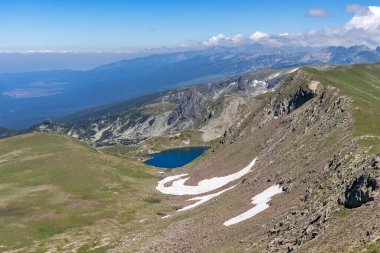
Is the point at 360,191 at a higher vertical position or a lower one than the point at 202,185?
higher

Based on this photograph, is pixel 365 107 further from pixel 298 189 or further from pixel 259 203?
pixel 259 203

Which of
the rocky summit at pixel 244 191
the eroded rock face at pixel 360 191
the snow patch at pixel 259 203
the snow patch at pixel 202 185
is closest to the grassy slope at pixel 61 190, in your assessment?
the rocky summit at pixel 244 191

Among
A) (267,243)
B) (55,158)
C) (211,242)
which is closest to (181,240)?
(211,242)

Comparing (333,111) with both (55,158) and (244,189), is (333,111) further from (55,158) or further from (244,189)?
(55,158)

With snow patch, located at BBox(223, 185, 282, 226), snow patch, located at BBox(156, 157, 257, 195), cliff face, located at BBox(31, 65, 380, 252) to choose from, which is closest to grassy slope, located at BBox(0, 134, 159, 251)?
snow patch, located at BBox(156, 157, 257, 195)

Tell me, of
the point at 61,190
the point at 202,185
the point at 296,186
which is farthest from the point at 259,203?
the point at 61,190

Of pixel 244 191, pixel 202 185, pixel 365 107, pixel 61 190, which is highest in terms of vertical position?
pixel 365 107
